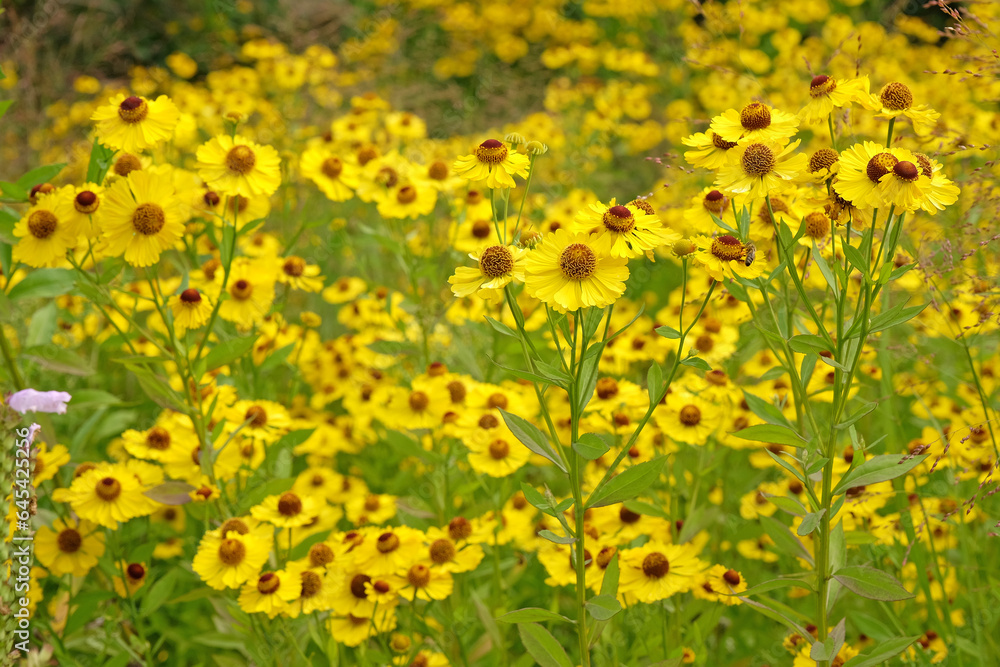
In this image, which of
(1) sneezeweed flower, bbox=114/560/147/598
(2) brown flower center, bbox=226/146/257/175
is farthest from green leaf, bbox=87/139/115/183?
(1) sneezeweed flower, bbox=114/560/147/598

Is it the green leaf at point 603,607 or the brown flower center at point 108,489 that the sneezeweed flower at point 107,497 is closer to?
the brown flower center at point 108,489

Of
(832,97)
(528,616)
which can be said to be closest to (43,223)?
(528,616)

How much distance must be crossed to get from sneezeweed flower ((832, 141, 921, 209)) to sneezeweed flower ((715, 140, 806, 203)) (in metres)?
0.07

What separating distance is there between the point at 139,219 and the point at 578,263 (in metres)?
0.88

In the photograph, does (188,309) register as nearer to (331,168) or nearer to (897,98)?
(331,168)

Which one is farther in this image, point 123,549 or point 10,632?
point 123,549

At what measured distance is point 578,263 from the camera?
112 cm

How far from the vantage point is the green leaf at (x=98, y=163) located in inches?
65.1

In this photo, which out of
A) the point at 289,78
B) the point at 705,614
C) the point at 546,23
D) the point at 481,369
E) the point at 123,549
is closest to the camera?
the point at 705,614

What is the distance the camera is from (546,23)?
704cm

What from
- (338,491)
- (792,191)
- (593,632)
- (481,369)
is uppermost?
(792,191)

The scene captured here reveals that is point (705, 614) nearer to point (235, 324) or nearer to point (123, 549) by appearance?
point (123, 549)

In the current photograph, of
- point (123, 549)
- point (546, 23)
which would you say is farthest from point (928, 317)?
point (546, 23)

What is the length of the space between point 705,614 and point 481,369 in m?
1.05
